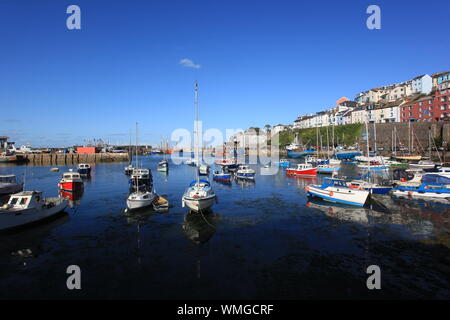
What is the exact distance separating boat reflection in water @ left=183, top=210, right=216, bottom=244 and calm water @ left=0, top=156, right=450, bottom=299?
0.30ft

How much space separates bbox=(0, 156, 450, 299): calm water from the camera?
1416 cm

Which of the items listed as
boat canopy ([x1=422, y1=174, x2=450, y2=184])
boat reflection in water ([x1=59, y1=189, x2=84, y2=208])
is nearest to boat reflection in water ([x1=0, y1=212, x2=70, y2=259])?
boat reflection in water ([x1=59, y1=189, x2=84, y2=208])

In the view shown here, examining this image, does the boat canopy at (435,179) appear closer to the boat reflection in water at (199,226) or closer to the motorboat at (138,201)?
the boat reflection in water at (199,226)

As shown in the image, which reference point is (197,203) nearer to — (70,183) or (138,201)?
(138,201)

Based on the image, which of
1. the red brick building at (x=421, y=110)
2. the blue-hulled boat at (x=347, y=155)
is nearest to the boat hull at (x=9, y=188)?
the blue-hulled boat at (x=347, y=155)

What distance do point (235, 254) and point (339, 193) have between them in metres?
19.4

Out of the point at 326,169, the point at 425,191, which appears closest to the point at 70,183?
the point at 425,191

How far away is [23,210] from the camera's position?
77.6 ft

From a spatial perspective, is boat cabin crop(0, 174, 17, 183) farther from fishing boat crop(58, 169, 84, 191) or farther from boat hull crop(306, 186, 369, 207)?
boat hull crop(306, 186, 369, 207)

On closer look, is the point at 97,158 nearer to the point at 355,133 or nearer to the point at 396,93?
the point at 355,133

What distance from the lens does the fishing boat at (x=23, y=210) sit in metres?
22.8

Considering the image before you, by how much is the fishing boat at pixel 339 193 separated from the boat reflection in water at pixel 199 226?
48.1 ft
